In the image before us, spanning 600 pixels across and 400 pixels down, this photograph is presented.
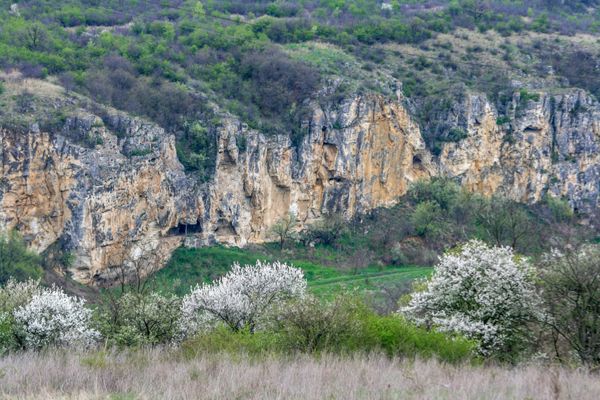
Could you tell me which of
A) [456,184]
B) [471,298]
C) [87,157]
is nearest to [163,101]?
[87,157]

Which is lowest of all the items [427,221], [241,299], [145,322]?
[427,221]

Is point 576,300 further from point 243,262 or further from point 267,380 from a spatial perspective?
point 243,262

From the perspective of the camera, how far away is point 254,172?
6519 cm

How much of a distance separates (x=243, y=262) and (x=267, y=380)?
43.8 meters

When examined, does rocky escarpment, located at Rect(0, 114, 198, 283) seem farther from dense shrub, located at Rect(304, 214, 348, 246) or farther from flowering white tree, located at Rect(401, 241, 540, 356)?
flowering white tree, located at Rect(401, 241, 540, 356)

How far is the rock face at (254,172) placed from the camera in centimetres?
5534

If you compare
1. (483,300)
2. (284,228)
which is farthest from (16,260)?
(483,300)

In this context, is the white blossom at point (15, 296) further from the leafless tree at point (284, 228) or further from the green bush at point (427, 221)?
the green bush at point (427, 221)

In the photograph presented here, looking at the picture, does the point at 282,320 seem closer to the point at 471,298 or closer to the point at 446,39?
the point at 471,298

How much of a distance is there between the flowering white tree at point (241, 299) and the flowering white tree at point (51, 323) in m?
3.45

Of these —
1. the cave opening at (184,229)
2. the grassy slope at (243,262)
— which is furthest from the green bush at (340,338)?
the cave opening at (184,229)

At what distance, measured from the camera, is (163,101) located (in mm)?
64312

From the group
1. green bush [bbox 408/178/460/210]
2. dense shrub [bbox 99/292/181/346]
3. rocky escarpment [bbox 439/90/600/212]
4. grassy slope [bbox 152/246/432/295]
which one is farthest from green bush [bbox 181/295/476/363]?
rocky escarpment [bbox 439/90/600/212]

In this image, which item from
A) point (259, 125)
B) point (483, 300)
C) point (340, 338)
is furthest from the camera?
point (259, 125)
